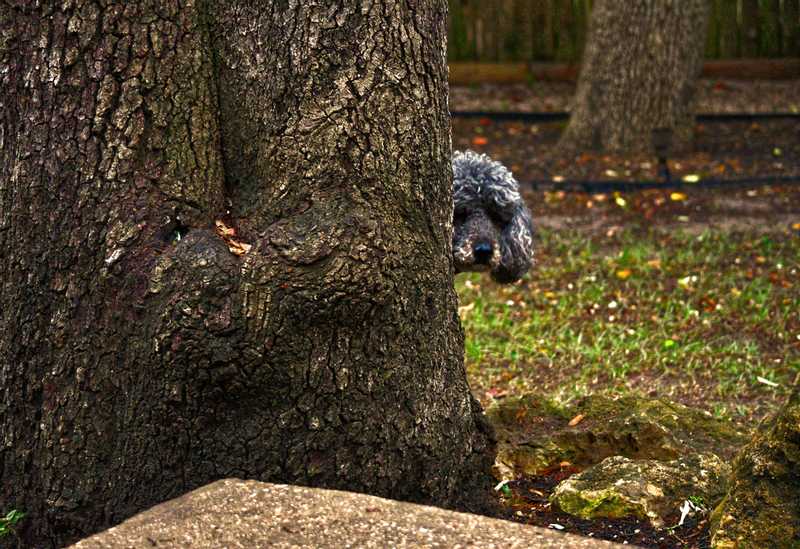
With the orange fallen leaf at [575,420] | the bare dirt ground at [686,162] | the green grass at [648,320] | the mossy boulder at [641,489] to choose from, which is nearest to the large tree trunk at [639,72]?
the bare dirt ground at [686,162]

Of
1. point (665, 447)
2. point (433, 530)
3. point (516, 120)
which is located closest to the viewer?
point (433, 530)

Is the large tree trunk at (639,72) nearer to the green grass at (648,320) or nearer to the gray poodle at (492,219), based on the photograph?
the green grass at (648,320)

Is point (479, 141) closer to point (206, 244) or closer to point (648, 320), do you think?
point (648, 320)

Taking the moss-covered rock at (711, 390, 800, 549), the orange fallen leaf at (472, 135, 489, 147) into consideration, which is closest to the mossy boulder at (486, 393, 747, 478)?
the moss-covered rock at (711, 390, 800, 549)

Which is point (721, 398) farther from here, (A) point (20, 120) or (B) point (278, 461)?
(A) point (20, 120)

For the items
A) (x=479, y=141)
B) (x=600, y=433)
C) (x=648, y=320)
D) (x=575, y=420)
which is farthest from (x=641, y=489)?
(x=479, y=141)

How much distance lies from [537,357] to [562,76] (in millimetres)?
9445

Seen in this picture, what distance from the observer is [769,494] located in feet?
10.0

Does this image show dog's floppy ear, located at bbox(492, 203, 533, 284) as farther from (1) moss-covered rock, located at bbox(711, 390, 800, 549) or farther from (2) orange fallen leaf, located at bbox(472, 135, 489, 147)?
(2) orange fallen leaf, located at bbox(472, 135, 489, 147)

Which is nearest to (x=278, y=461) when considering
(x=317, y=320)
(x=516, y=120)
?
(x=317, y=320)

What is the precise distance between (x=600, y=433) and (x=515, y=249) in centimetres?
104

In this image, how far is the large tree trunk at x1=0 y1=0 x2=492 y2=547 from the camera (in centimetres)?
298

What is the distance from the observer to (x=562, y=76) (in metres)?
15.1

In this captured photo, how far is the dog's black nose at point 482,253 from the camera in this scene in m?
4.68
